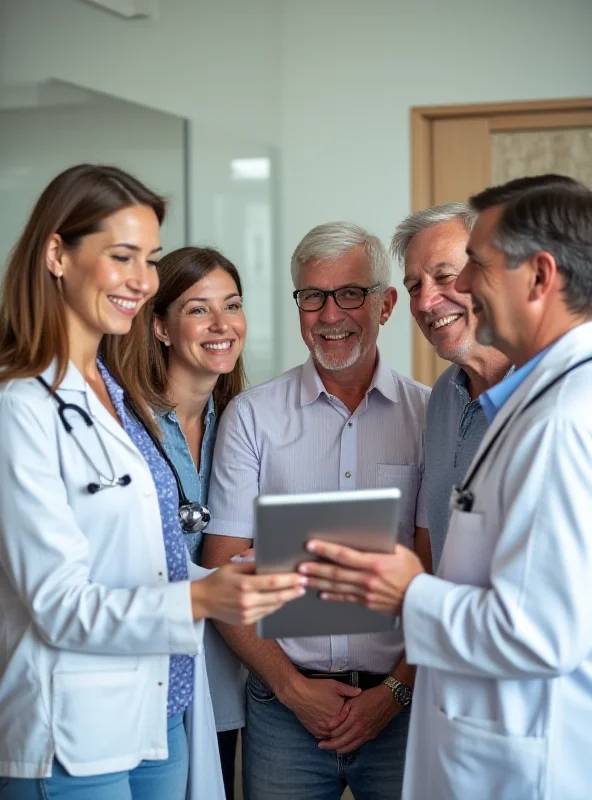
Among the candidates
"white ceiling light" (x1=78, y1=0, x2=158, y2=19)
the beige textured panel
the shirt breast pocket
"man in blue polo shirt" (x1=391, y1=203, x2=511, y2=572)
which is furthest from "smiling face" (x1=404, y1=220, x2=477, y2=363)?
the beige textured panel

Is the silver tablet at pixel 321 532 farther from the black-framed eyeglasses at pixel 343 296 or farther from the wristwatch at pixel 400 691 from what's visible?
the black-framed eyeglasses at pixel 343 296

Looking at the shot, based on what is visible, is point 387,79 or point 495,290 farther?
point 387,79

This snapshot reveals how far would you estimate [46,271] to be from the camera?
5.41 ft

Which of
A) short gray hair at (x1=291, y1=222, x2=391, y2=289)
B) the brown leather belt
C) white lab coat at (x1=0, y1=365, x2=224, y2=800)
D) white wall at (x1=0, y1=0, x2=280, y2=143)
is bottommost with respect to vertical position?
the brown leather belt

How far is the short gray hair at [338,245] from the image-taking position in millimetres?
2299

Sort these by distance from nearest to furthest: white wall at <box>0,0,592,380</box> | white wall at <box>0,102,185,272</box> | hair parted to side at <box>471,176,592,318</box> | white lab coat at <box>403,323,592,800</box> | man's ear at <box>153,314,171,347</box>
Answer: white lab coat at <box>403,323,592,800</box>
hair parted to side at <box>471,176,592,318</box>
man's ear at <box>153,314,171,347</box>
white wall at <box>0,102,185,272</box>
white wall at <box>0,0,592,380</box>

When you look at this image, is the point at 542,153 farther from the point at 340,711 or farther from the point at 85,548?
the point at 85,548

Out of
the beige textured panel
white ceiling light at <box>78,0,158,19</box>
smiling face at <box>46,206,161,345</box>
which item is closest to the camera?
smiling face at <box>46,206,161,345</box>

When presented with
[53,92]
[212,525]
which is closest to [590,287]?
[212,525]

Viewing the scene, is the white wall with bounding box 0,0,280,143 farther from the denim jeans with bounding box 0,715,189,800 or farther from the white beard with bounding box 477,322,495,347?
the denim jeans with bounding box 0,715,189,800

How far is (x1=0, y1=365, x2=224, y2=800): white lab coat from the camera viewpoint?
1.52m

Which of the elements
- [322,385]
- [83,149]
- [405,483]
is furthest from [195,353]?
[83,149]

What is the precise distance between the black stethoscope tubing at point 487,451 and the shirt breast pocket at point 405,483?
2.05 ft

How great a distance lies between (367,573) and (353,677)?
68 cm
